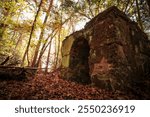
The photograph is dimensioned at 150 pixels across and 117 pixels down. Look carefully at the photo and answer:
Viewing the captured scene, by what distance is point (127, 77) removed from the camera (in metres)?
6.04

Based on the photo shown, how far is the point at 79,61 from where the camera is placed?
9133mm

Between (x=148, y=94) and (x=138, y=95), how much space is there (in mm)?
400

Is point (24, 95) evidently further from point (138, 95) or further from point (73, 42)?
point (73, 42)

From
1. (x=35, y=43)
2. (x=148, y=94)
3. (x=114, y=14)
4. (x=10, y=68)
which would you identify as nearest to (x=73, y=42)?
(x=114, y=14)

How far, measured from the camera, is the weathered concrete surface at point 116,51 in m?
5.98

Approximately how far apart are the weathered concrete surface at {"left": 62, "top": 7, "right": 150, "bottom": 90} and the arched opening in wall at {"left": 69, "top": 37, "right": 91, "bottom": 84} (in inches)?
28.8

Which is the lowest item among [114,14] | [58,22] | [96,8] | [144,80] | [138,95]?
[138,95]

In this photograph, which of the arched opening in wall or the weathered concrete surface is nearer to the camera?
the weathered concrete surface

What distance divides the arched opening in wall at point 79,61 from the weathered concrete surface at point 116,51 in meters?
0.73

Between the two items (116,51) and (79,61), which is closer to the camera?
(116,51)

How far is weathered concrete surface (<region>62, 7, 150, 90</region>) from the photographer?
235 inches

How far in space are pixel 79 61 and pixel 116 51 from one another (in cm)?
336

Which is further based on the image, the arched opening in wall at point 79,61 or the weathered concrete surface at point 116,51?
the arched opening in wall at point 79,61

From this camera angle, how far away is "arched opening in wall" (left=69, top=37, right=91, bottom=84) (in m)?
8.84
